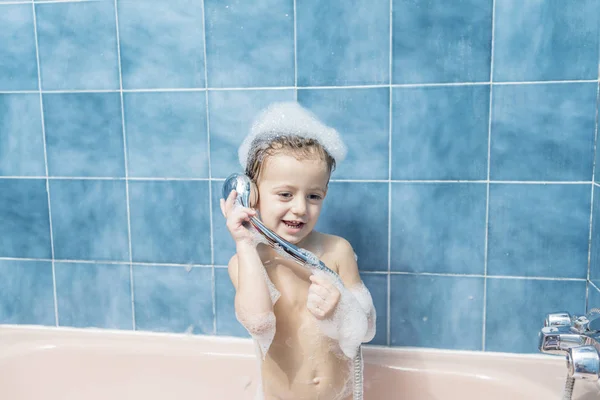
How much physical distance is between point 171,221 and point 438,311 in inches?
28.6

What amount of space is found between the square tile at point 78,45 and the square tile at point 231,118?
280 millimetres

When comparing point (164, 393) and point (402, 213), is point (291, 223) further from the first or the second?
point (164, 393)

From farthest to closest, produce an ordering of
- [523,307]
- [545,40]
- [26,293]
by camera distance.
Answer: [26,293], [523,307], [545,40]

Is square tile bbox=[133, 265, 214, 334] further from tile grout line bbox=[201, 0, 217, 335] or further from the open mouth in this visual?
the open mouth

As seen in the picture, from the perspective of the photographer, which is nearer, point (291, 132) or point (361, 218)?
point (291, 132)

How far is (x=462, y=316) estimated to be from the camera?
4.56 feet

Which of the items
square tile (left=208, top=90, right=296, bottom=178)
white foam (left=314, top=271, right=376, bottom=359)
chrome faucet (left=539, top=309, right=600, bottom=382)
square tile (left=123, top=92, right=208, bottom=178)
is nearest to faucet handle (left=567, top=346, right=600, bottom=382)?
chrome faucet (left=539, top=309, right=600, bottom=382)

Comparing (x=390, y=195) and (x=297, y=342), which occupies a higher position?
(x=390, y=195)

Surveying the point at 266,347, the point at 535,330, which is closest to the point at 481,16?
the point at 535,330

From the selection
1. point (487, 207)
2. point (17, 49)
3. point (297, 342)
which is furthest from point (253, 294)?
point (17, 49)

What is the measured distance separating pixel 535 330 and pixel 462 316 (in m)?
0.18

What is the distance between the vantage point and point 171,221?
1468 mm

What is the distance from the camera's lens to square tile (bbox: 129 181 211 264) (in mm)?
1447

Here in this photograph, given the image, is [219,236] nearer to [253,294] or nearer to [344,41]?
[253,294]
